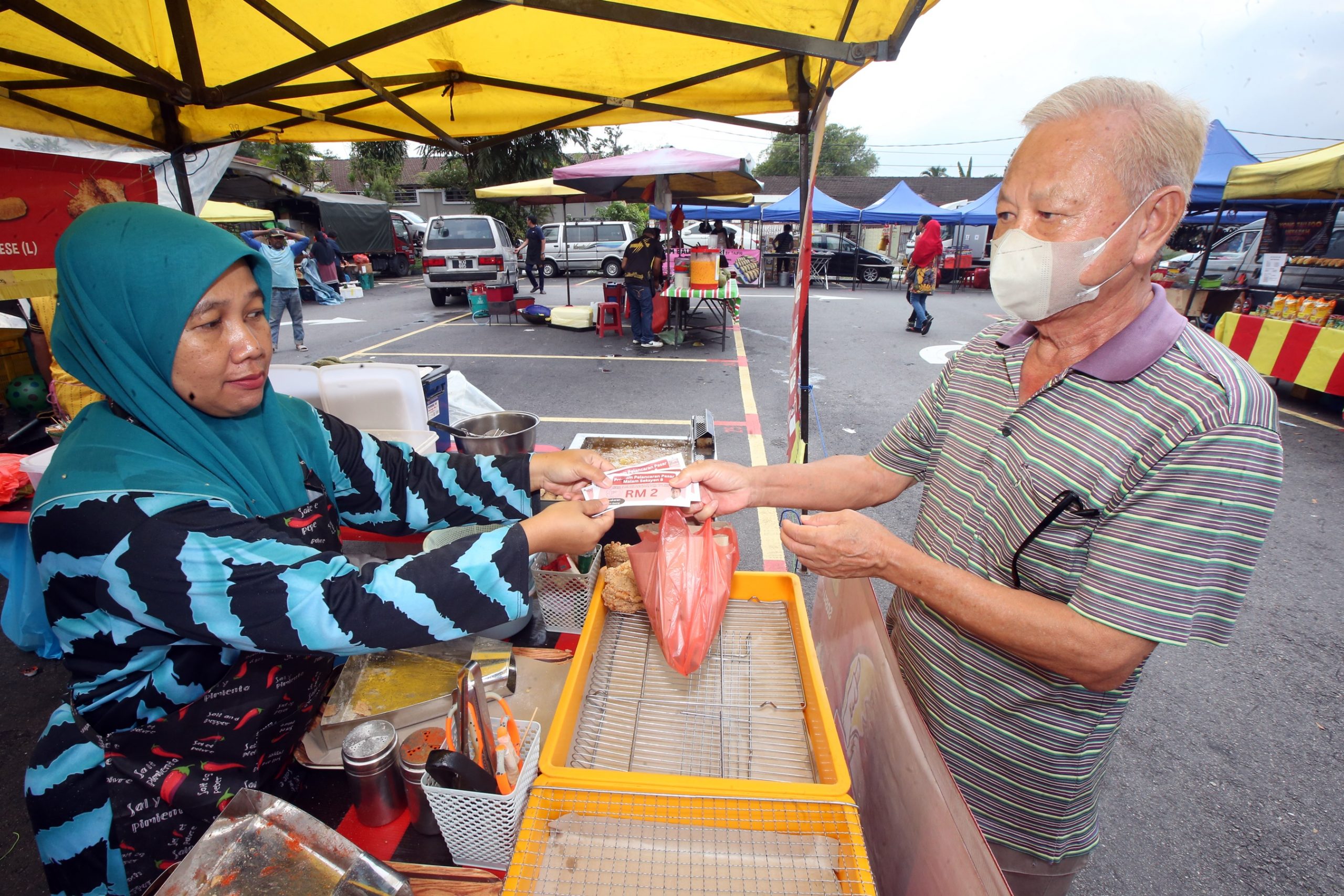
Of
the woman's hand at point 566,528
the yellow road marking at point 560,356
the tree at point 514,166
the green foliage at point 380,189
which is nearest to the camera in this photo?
the woman's hand at point 566,528

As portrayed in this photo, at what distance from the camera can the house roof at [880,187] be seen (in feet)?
123

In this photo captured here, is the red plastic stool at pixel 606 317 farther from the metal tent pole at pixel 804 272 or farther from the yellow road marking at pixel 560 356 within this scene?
the metal tent pole at pixel 804 272

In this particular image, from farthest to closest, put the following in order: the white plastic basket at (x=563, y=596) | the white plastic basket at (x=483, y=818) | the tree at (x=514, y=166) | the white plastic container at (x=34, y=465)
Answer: the tree at (x=514, y=166)
the white plastic container at (x=34, y=465)
the white plastic basket at (x=563, y=596)
the white plastic basket at (x=483, y=818)

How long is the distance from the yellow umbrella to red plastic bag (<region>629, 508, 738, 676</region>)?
1.96 m

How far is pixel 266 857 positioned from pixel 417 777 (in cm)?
28

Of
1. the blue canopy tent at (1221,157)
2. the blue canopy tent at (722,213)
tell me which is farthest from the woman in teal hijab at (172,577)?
the blue canopy tent at (722,213)

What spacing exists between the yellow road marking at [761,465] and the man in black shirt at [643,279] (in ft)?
5.82

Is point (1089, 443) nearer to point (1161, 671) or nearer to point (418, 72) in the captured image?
point (1161, 671)

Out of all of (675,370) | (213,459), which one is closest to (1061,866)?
(213,459)

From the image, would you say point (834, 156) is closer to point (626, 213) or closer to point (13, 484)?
point (626, 213)

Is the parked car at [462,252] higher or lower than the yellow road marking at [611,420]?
higher

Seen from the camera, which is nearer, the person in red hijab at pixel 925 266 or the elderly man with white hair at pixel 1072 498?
the elderly man with white hair at pixel 1072 498

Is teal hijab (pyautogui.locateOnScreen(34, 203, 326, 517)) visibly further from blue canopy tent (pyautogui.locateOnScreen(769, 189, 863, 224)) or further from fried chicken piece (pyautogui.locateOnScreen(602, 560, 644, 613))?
blue canopy tent (pyautogui.locateOnScreen(769, 189, 863, 224))

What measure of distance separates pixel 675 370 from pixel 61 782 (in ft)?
27.6
